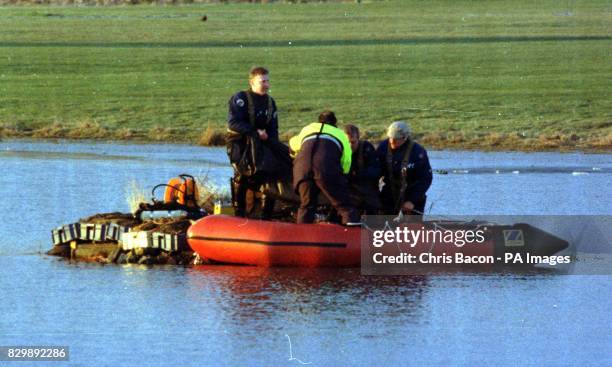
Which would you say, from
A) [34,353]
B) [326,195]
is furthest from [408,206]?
[34,353]

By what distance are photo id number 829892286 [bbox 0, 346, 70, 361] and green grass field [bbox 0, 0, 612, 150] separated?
704 inches

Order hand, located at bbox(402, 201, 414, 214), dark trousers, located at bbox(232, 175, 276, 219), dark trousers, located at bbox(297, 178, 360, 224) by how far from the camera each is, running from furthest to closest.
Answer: dark trousers, located at bbox(232, 175, 276, 219), hand, located at bbox(402, 201, 414, 214), dark trousers, located at bbox(297, 178, 360, 224)

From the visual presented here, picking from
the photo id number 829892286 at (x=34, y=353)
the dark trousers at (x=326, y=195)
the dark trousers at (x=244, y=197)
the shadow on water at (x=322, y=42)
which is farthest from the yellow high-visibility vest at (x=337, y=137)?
the shadow on water at (x=322, y=42)

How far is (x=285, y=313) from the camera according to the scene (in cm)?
1344

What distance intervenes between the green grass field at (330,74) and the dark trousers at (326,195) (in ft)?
44.4

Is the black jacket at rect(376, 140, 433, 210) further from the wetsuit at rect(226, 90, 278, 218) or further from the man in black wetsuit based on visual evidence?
the wetsuit at rect(226, 90, 278, 218)

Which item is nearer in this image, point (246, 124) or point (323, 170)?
point (323, 170)

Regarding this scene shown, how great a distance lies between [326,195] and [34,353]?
15.2ft

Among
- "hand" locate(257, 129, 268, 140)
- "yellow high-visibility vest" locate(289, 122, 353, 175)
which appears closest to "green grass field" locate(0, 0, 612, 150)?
"hand" locate(257, 129, 268, 140)

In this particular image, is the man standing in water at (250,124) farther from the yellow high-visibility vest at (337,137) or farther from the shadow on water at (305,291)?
the shadow on water at (305,291)

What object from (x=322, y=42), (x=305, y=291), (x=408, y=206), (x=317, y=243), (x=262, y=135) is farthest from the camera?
(x=322, y=42)

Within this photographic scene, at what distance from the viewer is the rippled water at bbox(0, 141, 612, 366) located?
11945mm

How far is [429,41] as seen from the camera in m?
58.8

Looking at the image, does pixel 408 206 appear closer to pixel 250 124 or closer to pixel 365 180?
pixel 365 180
